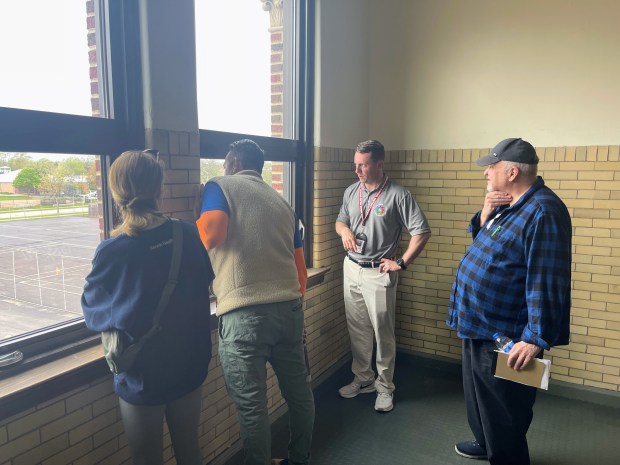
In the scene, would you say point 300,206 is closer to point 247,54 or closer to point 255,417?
point 247,54

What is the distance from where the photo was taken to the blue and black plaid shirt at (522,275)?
2.12 meters

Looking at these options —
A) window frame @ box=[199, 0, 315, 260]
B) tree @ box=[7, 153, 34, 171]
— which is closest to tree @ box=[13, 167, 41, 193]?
tree @ box=[7, 153, 34, 171]

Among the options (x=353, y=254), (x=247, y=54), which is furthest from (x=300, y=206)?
(x=247, y=54)

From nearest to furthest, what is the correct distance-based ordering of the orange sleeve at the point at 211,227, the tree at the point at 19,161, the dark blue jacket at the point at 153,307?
the dark blue jacket at the point at 153,307 → the tree at the point at 19,161 → the orange sleeve at the point at 211,227

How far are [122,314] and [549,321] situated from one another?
1.79 m

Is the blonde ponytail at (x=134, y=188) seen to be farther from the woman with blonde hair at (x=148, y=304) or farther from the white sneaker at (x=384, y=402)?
the white sneaker at (x=384, y=402)

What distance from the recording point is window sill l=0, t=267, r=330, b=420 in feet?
5.26

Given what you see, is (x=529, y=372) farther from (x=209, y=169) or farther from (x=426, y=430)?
(x=209, y=169)

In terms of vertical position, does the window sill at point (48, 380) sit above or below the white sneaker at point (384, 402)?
above

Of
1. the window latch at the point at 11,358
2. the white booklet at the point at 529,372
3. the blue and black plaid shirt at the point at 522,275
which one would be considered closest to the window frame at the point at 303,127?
the blue and black plaid shirt at the point at 522,275

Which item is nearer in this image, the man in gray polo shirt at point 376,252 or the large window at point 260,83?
the large window at point 260,83

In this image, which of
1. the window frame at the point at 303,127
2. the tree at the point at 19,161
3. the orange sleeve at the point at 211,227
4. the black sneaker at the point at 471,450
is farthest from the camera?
the window frame at the point at 303,127

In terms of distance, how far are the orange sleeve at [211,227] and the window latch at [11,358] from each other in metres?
0.79

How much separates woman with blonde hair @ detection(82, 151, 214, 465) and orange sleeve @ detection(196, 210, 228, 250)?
0.14 metres
